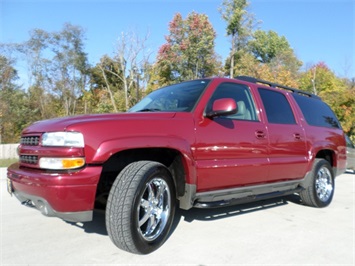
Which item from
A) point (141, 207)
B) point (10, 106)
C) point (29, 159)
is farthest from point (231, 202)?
point (10, 106)

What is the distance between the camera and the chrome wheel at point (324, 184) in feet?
16.9

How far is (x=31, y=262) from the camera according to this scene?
8.83 feet

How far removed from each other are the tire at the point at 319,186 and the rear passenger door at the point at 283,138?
0.31m

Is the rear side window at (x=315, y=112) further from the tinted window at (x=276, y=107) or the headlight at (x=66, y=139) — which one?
the headlight at (x=66, y=139)

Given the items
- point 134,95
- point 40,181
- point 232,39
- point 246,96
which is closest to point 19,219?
point 40,181

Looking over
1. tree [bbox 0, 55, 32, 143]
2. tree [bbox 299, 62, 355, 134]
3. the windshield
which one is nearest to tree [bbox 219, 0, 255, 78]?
tree [bbox 299, 62, 355, 134]

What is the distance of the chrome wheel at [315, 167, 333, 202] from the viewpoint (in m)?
5.15

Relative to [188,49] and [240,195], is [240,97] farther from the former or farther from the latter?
[188,49]

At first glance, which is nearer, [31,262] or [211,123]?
[31,262]

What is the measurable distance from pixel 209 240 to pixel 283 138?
1905 mm

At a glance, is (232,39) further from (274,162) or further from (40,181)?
(40,181)

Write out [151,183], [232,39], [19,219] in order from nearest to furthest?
[151,183] → [19,219] → [232,39]

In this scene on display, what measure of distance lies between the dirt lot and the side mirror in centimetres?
135

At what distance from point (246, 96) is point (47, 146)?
262cm
